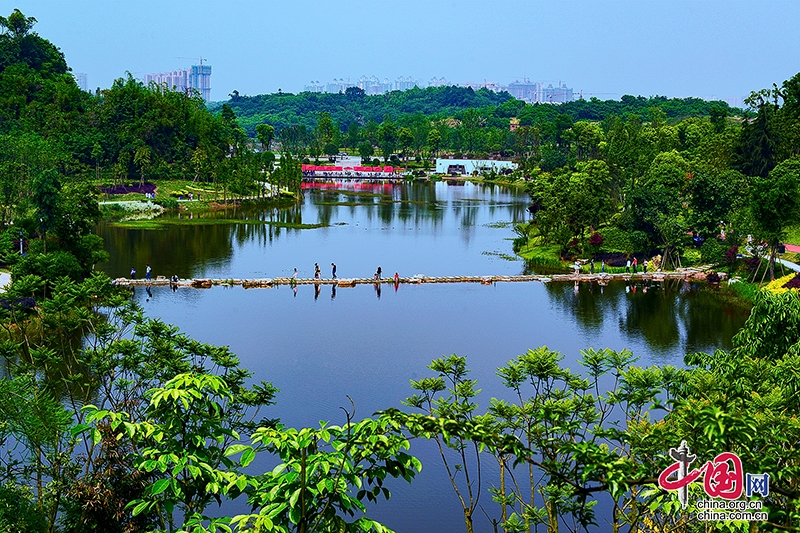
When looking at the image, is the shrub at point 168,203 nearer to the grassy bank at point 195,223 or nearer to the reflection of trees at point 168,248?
the grassy bank at point 195,223

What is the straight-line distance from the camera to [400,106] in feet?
559

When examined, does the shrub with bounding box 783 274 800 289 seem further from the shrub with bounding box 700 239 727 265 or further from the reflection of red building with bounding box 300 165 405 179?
the reflection of red building with bounding box 300 165 405 179

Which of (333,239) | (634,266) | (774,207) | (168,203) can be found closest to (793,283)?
(774,207)

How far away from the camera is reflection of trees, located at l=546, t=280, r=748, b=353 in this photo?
23.4m

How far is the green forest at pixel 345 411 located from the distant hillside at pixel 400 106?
4092 cm

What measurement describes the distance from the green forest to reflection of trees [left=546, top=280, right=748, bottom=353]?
3.03 m

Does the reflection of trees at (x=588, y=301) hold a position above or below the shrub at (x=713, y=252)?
below

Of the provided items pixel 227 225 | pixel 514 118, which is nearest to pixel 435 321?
pixel 227 225

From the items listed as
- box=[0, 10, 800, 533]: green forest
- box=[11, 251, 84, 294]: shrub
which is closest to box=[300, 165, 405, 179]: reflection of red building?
box=[0, 10, 800, 533]: green forest

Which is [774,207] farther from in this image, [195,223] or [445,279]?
[195,223]

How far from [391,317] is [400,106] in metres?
148

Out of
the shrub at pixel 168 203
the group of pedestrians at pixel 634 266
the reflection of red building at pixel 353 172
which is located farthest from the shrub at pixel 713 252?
the reflection of red building at pixel 353 172

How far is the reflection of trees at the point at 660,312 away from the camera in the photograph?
23359mm

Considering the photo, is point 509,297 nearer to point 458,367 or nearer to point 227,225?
point 458,367
